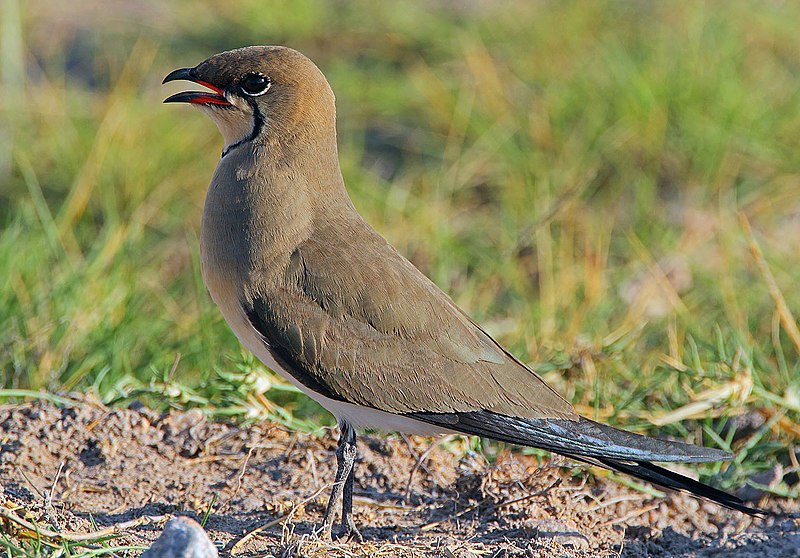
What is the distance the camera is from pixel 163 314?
4707 mm

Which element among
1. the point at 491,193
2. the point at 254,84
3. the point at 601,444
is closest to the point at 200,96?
the point at 254,84

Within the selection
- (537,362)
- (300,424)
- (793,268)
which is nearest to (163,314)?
(300,424)

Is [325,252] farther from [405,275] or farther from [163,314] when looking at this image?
[163,314]

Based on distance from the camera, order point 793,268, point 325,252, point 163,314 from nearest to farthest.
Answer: point 325,252, point 163,314, point 793,268

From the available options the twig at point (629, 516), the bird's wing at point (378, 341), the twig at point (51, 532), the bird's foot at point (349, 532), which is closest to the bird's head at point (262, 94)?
the bird's wing at point (378, 341)

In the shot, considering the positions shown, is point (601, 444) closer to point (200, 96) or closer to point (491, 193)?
point (200, 96)

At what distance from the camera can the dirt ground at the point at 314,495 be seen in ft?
10.3

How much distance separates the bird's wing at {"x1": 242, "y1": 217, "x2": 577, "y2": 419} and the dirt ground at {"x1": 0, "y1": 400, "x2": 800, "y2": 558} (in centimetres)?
33

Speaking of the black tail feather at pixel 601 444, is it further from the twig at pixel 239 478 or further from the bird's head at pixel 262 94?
the bird's head at pixel 262 94

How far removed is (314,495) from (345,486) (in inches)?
4.3

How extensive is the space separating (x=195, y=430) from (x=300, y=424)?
357 mm

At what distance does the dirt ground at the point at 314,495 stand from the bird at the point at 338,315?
22 centimetres

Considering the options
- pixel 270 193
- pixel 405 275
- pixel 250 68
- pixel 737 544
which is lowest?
pixel 737 544

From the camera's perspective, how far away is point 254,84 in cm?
337
